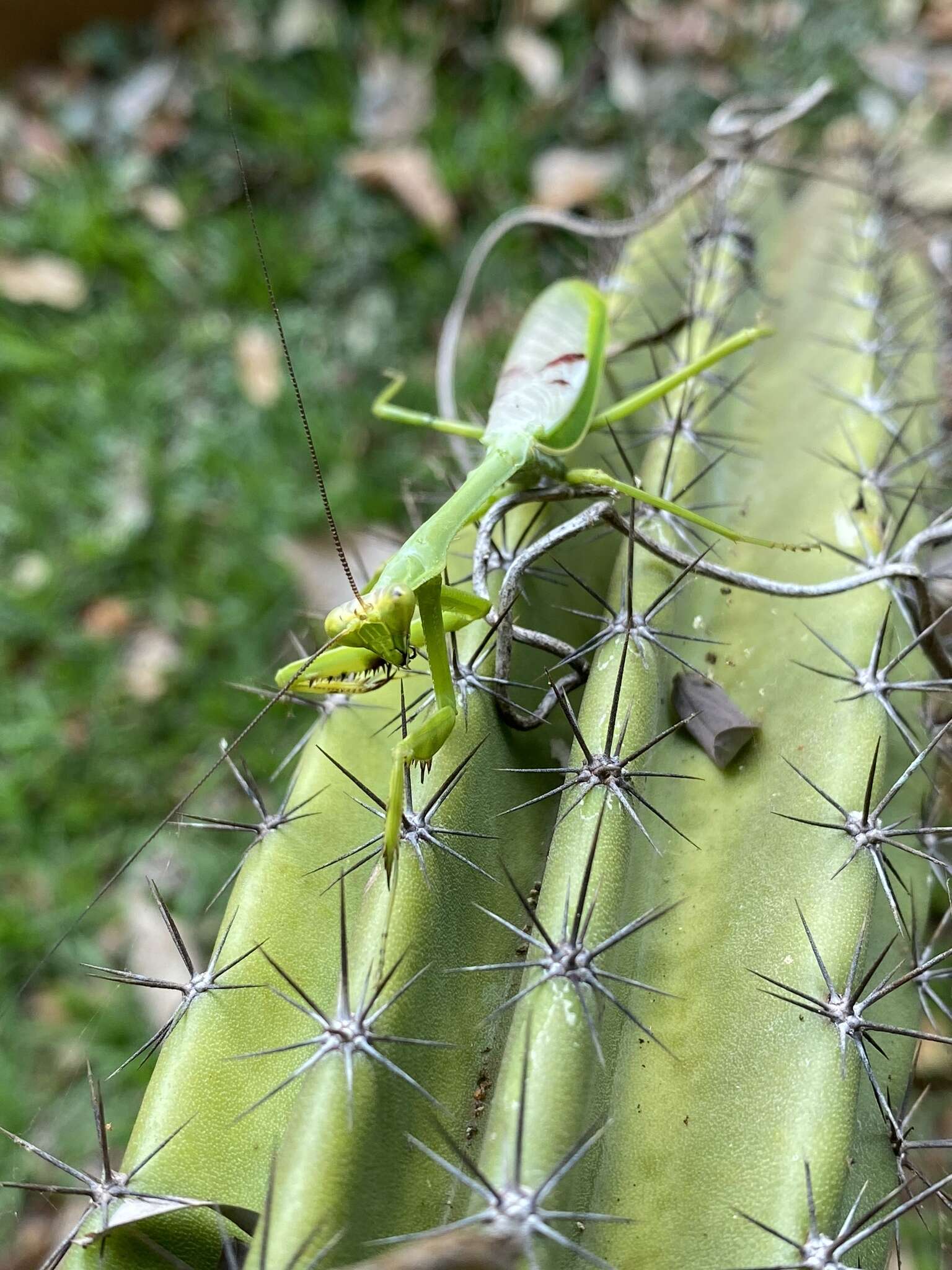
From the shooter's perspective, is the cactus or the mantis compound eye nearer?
the cactus

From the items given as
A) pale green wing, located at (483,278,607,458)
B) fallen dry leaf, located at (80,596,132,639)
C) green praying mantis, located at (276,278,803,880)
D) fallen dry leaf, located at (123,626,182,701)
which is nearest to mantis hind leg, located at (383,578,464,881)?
green praying mantis, located at (276,278,803,880)

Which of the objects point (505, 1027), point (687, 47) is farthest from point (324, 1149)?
point (687, 47)

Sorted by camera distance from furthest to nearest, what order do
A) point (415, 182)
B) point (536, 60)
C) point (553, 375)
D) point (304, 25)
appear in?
1. point (304, 25)
2. point (536, 60)
3. point (415, 182)
4. point (553, 375)

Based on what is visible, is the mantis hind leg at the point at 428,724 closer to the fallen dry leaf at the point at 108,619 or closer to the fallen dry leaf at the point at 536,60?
the fallen dry leaf at the point at 108,619

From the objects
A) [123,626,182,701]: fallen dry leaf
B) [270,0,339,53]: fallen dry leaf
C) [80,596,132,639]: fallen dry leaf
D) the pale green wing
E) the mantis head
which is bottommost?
[123,626,182,701]: fallen dry leaf

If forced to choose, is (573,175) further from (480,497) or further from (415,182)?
(480,497)

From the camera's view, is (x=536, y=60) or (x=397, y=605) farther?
(x=536, y=60)

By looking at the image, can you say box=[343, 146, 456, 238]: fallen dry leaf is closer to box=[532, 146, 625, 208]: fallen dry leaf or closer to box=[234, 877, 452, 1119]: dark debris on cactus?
box=[532, 146, 625, 208]: fallen dry leaf

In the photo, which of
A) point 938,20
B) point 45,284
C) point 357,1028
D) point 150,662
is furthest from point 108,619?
point 938,20
